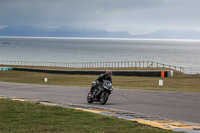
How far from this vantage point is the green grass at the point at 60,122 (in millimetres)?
9461

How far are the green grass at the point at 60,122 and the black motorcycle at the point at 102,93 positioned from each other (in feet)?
9.98

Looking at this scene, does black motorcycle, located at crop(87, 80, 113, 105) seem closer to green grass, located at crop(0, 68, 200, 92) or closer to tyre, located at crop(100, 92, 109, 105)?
tyre, located at crop(100, 92, 109, 105)

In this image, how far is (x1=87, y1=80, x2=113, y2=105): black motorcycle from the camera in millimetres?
16156

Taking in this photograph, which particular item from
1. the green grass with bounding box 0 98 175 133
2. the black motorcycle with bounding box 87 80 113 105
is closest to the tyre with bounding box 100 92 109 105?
the black motorcycle with bounding box 87 80 113 105

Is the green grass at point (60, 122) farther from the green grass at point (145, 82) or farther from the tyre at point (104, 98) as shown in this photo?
the green grass at point (145, 82)

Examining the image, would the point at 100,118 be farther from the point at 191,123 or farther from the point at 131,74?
the point at 131,74

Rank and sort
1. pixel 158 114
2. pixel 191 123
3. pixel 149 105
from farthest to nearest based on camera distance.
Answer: pixel 149 105
pixel 158 114
pixel 191 123

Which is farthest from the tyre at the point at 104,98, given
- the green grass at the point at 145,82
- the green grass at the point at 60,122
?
the green grass at the point at 145,82

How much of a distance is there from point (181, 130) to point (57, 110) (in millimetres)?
5547

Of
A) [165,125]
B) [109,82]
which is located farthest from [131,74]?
[165,125]

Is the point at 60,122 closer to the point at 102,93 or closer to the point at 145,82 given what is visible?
the point at 102,93

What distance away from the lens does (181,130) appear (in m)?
9.55

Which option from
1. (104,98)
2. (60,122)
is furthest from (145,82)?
(60,122)

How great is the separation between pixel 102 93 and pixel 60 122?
6047mm
